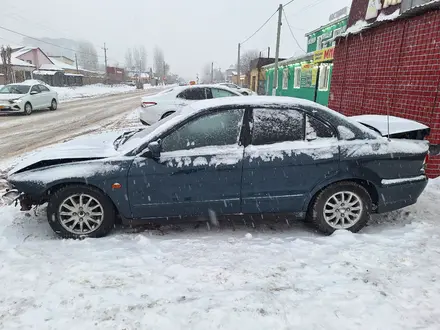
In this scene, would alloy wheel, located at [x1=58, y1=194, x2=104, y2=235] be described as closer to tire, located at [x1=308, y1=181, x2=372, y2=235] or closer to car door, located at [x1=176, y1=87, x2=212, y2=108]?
tire, located at [x1=308, y1=181, x2=372, y2=235]

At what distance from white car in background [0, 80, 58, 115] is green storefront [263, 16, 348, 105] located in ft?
45.8

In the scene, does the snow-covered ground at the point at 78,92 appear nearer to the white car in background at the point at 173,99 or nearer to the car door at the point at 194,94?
the white car in background at the point at 173,99

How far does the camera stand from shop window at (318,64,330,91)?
59.4 ft

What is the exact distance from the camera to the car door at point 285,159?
3.66 metres

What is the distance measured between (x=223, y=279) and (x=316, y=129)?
77.9 inches

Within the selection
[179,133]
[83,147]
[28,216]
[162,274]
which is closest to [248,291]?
[162,274]

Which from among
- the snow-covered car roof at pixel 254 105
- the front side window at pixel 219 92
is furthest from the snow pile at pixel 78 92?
the snow-covered car roof at pixel 254 105

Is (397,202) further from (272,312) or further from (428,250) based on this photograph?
(272,312)

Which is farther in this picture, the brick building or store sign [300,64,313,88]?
store sign [300,64,313,88]

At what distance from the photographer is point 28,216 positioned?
169 inches

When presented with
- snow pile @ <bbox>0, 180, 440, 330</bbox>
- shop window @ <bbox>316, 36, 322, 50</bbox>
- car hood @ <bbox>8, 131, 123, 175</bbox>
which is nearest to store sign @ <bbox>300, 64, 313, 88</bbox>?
shop window @ <bbox>316, 36, 322, 50</bbox>

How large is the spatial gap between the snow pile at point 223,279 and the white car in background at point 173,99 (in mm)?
6595

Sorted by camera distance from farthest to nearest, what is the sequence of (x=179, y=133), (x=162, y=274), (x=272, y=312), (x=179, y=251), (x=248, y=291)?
(x=179, y=133), (x=179, y=251), (x=162, y=274), (x=248, y=291), (x=272, y=312)

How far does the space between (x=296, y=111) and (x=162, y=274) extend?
2.27m
